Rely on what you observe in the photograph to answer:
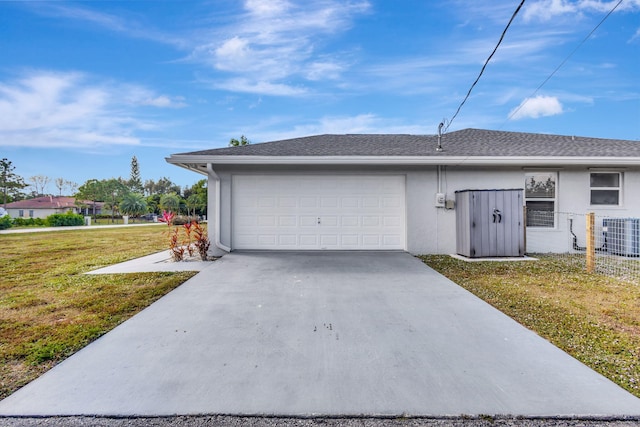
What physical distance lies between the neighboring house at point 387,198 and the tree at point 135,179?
6585 centimetres

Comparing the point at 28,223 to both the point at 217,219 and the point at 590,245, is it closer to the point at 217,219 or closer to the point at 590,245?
the point at 217,219

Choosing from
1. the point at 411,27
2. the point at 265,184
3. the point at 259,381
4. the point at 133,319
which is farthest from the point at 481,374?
the point at 411,27

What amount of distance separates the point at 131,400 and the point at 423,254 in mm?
7295

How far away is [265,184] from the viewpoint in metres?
8.52

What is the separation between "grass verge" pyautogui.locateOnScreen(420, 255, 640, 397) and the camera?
2.84 m

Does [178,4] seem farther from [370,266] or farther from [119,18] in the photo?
[370,266]

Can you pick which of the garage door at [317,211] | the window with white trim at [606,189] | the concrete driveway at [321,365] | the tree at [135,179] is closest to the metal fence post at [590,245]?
the window with white trim at [606,189]

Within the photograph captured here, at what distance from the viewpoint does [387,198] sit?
8.51 meters

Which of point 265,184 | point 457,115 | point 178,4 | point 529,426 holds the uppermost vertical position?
point 178,4

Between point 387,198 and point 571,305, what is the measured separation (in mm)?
4804

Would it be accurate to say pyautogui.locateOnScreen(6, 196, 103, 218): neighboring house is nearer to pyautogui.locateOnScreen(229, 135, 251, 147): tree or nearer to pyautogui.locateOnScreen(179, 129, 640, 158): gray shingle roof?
pyautogui.locateOnScreen(229, 135, 251, 147): tree

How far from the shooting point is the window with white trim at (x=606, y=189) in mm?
8594

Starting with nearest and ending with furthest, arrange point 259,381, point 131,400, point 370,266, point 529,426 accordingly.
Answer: point 529,426 < point 131,400 < point 259,381 < point 370,266

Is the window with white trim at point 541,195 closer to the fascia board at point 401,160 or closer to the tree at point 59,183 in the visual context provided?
the fascia board at point 401,160
